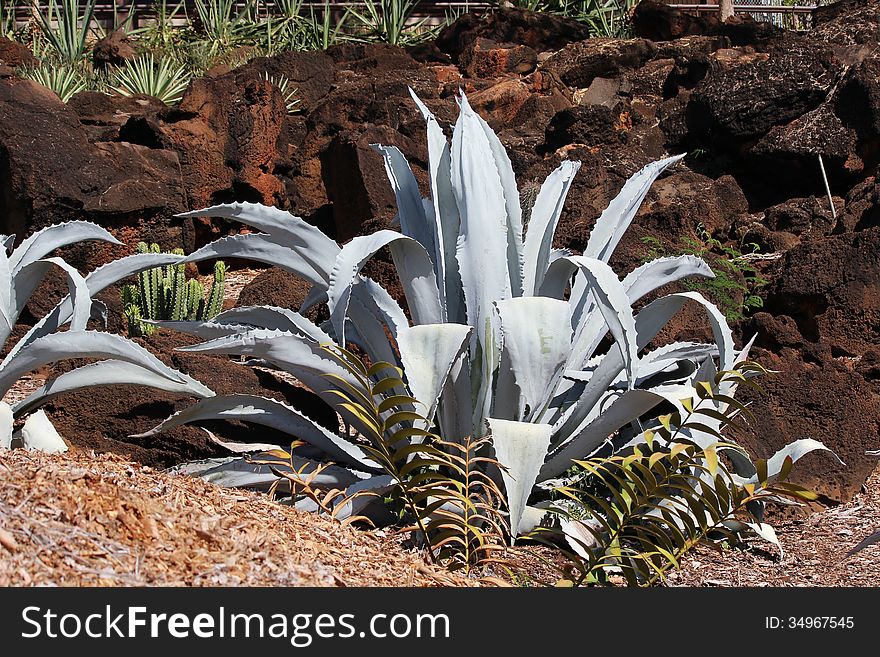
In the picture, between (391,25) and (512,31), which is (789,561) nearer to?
(512,31)

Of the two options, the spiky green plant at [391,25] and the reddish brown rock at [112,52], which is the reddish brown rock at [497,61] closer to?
the spiky green plant at [391,25]

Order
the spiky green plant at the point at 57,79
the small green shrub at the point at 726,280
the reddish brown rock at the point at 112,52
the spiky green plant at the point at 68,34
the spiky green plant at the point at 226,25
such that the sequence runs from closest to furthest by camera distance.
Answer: the small green shrub at the point at 726,280
the spiky green plant at the point at 57,79
the reddish brown rock at the point at 112,52
the spiky green plant at the point at 68,34
the spiky green plant at the point at 226,25

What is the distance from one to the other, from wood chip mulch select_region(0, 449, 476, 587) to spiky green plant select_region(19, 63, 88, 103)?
861 centimetres

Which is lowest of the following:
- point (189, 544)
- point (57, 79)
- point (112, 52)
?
point (189, 544)

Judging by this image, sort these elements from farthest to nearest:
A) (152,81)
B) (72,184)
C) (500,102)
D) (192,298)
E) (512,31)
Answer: (512,31)
(152,81)
(500,102)
(72,184)
(192,298)

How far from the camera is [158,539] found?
2.49m

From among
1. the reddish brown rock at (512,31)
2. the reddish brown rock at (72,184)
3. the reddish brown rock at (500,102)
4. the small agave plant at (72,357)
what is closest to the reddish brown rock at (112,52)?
the reddish brown rock at (512,31)

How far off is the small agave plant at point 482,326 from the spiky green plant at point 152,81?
7.82 m

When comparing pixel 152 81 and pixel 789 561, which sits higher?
pixel 152 81

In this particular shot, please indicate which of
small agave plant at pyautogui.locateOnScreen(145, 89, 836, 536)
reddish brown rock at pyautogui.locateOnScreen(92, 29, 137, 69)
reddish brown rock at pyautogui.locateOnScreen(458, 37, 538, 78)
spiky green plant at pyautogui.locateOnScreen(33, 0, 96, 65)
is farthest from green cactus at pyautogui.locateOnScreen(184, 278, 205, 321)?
spiky green plant at pyautogui.locateOnScreen(33, 0, 96, 65)

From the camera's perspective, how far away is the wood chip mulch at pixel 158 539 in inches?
91.4

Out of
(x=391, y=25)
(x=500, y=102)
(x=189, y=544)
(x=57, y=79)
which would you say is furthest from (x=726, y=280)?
(x=391, y=25)

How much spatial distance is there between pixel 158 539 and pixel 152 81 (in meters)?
9.70

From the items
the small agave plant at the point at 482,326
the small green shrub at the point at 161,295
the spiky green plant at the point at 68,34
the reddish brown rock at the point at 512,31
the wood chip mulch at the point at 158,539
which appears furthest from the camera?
the spiky green plant at the point at 68,34
